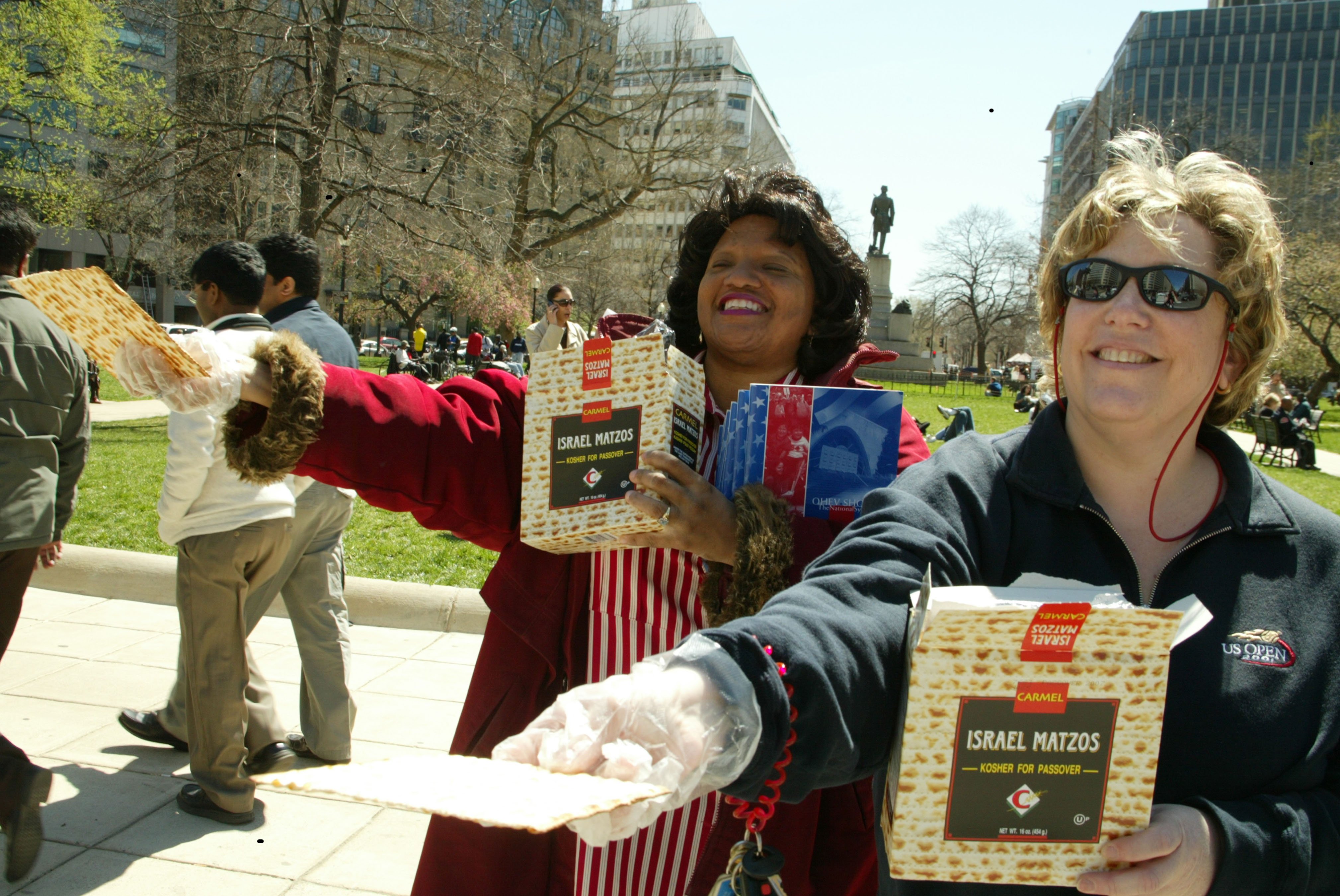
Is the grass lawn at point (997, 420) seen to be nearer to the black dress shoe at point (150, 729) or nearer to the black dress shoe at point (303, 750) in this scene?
the black dress shoe at point (303, 750)

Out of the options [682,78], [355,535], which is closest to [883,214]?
[682,78]

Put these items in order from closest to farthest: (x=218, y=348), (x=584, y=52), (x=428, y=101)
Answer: (x=218, y=348)
(x=428, y=101)
(x=584, y=52)

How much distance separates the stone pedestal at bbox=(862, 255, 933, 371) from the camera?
34469mm

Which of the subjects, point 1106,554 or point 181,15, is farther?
point 181,15

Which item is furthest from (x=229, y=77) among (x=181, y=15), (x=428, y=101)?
(x=428, y=101)

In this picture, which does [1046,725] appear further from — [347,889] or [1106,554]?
[347,889]

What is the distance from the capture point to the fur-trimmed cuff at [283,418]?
175cm

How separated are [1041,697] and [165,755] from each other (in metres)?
4.09

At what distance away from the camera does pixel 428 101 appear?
14.4 meters

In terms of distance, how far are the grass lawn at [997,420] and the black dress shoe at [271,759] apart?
2.88 meters

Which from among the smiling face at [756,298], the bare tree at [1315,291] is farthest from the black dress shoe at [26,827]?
the bare tree at [1315,291]

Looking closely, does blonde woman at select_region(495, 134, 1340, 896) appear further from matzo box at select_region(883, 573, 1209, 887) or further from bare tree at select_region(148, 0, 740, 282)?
bare tree at select_region(148, 0, 740, 282)

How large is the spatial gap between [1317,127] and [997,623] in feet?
172

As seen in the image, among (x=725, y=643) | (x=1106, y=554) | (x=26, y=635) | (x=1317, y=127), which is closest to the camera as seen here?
(x=725, y=643)
